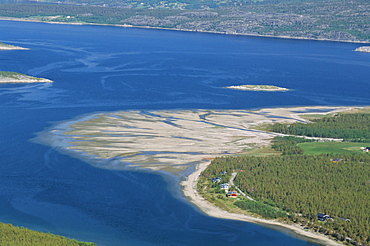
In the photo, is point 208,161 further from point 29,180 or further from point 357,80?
point 357,80

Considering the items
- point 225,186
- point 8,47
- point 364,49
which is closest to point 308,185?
point 225,186

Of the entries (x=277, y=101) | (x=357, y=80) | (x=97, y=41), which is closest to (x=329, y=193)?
(x=277, y=101)

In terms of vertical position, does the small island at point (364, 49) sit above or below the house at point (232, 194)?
above

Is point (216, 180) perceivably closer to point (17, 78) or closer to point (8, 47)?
point (17, 78)

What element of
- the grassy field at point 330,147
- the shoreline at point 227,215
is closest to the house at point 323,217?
the shoreline at point 227,215

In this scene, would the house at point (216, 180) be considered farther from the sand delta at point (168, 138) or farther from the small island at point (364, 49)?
the small island at point (364, 49)

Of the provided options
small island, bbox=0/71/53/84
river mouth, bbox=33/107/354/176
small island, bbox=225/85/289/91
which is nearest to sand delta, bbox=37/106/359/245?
river mouth, bbox=33/107/354/176

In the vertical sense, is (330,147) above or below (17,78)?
above

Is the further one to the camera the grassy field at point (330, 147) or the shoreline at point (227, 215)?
the grassy field at point (330, 147)
